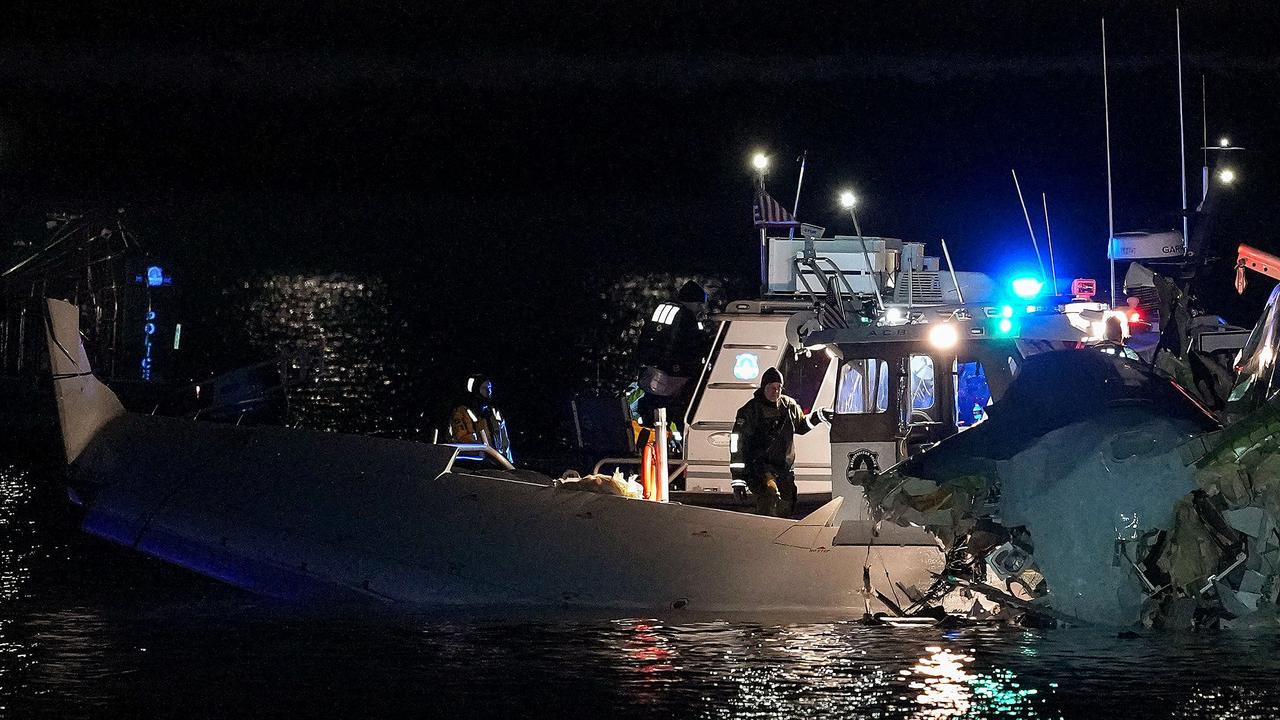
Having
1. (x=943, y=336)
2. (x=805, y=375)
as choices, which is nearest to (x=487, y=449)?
(x=943, y=336)

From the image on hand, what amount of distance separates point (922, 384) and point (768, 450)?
2124mm

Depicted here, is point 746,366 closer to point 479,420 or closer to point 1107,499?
point 479,420

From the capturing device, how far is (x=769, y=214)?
67.6 feet

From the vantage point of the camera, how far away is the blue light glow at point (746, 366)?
19000 mm

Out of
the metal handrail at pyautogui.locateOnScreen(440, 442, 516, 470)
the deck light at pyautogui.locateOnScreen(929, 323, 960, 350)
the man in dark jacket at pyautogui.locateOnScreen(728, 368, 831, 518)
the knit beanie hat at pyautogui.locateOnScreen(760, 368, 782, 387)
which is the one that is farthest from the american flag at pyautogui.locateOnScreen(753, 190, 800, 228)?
the deck light at pyautogui.locateOnScreen(929, 323, 960, 350)

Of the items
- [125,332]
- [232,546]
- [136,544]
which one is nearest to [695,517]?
[232,546]

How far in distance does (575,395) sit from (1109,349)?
879 cm

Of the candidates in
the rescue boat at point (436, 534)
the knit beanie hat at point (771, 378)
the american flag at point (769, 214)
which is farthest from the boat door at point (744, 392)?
the rescue boat at point (436, 534)

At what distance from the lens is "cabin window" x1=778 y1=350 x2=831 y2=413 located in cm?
1922

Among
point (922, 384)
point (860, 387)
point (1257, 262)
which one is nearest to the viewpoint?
point (1257, 262)

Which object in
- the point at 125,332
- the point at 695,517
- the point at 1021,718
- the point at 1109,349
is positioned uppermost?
the point at 125,332

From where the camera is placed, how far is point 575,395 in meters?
20.6

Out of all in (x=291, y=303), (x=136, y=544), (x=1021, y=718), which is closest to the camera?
(x=1021, y=718)

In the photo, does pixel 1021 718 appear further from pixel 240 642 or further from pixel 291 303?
pixel 291 303
